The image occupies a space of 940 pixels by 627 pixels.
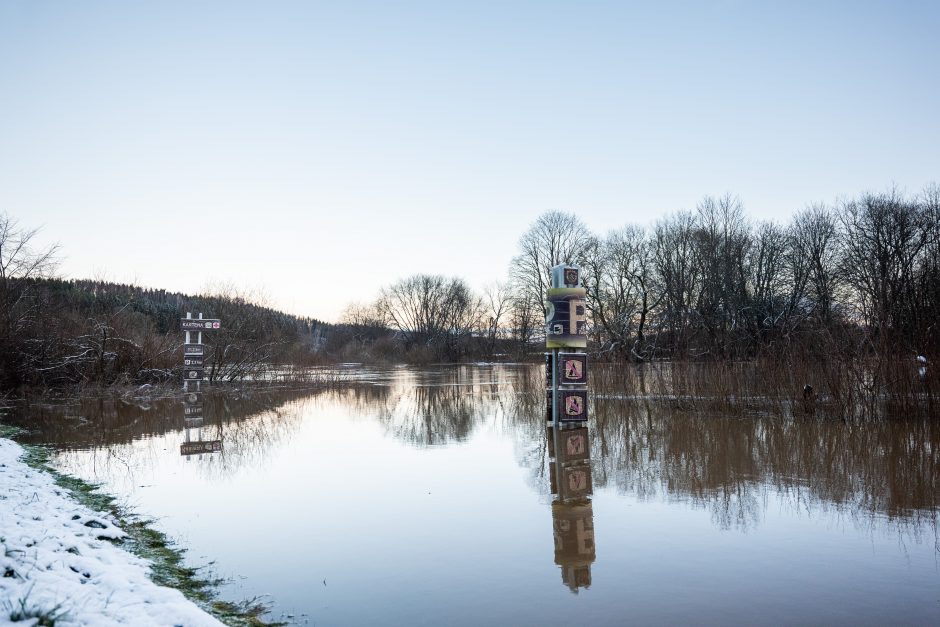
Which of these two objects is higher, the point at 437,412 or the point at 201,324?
the point at 201,324

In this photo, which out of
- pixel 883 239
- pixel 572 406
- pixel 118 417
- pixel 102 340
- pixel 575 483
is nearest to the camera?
pixel 575 483

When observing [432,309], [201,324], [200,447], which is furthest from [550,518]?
[432,309]

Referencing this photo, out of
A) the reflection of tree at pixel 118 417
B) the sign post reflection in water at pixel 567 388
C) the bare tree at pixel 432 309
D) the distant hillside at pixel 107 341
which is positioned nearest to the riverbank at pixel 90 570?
the sign post reflection in water at pixel 567 388

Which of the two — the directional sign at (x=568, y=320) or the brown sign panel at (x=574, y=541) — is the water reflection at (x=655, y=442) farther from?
the directional sign at (x=568, y=320)

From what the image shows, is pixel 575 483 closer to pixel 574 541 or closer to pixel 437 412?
pixel 574 541

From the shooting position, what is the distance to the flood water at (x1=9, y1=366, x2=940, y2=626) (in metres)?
4.73

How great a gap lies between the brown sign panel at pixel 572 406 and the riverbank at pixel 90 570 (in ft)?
28.5

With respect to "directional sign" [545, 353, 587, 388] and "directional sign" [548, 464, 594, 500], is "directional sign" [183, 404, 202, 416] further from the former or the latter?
"directional sign" [548, 464, 594, 500]

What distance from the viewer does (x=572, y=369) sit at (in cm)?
1352

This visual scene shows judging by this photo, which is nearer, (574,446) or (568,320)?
(574,446)

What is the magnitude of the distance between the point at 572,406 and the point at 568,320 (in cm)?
191

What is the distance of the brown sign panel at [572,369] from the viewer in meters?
13.5

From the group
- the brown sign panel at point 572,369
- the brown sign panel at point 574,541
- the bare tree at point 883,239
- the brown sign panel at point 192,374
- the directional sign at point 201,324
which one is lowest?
the brown sign panel at point 574,541

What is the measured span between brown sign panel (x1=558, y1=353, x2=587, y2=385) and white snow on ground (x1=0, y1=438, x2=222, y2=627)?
927 centimetres
